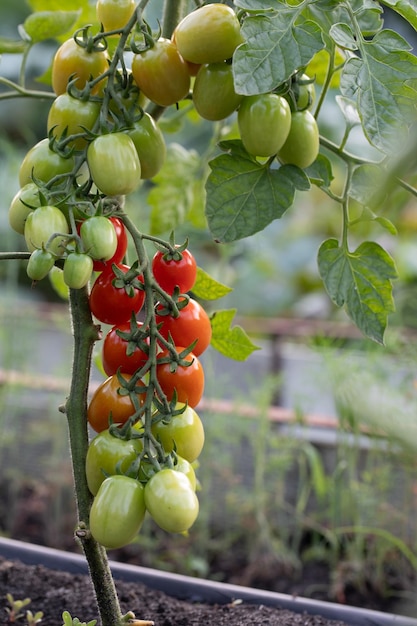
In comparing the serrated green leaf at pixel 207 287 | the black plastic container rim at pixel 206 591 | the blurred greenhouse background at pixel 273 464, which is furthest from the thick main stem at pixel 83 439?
the blurred greenhouse background at pixel 273 464

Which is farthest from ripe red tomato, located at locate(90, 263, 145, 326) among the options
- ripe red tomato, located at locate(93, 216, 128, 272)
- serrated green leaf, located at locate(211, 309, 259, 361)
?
serrated green leaf, located at locate(211, 309, 259, 361)

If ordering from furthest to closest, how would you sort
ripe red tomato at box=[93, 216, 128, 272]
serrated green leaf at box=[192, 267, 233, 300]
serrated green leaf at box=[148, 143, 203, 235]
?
serrated green leaf at box=[148, 143, 203, 235]
serrated green leaf at box=[192, 267, 233, 300]
ripe red tomato at box=[93, 216, 128, 272]

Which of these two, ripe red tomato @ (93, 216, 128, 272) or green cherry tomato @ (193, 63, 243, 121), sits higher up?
green cherry tomato @ (193, 63, 243, 121)

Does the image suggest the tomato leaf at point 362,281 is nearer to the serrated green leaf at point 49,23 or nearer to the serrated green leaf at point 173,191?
the serrated green leaf at point 173,191

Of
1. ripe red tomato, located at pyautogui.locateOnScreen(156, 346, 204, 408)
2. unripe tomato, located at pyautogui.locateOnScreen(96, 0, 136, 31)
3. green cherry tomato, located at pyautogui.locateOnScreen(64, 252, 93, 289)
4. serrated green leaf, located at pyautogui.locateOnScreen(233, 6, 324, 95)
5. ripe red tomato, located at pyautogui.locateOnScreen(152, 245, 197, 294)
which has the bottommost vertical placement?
ripe red tomato, located at pyautogui.locateOnScreen(156, 346, 204, 408)

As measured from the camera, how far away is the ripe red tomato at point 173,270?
1.86 feet

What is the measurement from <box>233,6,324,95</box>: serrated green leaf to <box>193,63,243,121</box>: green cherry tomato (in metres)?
0.04

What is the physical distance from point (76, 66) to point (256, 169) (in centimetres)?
16

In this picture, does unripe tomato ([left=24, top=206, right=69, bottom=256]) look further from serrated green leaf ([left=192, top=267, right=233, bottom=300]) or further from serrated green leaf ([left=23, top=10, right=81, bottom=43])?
serrated green leaf ([left=23, top=10, right=81, bottom=43])

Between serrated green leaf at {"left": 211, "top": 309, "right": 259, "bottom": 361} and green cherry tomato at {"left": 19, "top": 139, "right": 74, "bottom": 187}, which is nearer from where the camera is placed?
green cherry tomato at {"left": 19, "top": 139, "right": 74, "bottom": 187}

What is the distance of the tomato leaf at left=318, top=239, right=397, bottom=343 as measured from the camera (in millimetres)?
617

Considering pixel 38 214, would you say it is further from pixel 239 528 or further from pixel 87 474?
pixel 239 528

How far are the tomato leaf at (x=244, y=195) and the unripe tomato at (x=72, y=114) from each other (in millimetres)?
103

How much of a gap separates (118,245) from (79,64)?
0.47 ft
